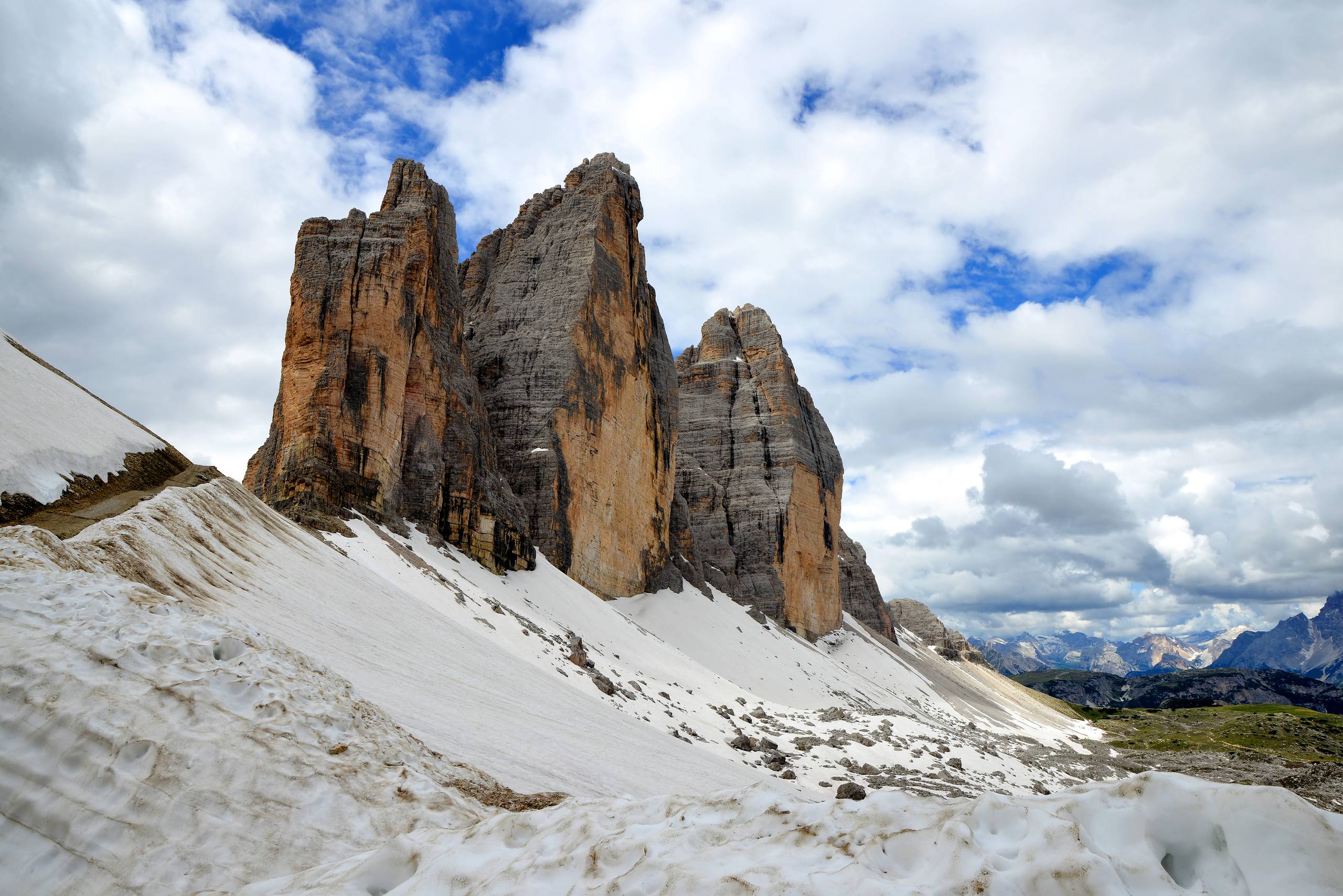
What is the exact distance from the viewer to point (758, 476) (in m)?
70.1

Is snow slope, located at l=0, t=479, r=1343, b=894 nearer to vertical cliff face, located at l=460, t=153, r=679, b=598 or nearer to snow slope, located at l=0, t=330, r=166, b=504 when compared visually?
snow slope, located at l=0, t=330, r=166, b=504

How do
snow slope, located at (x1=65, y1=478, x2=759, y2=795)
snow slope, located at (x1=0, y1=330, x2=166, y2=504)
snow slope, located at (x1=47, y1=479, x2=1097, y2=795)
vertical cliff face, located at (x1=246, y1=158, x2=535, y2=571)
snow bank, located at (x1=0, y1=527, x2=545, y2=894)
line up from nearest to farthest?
snow bank, located at (x1=0, y1=527, x2=545, y2=894), snow slope, located at (x1=65, y1=478, x2=759, y2=795), snow slope, located at (x1=47, y1=479, x2=1097, y2=795), snow slope, located at (x1=0, y1=330, x2=166, y2=504), vertical cliff face, located at (x1=246, y1=158, x2=535, y2=571)

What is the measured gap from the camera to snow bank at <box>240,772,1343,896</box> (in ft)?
9.81

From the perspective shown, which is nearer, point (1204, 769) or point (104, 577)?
point (104, 577)

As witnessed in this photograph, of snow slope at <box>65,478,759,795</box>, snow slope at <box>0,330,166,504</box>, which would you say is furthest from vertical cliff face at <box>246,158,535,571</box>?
snow slope at <box>0,330,166,504</box>

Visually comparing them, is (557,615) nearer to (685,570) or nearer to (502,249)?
(685,570)

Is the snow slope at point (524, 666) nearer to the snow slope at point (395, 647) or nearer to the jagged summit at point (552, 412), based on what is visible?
the snow slope at point (395, 647)

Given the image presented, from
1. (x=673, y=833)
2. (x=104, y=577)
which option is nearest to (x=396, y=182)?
(x=104, y=577)

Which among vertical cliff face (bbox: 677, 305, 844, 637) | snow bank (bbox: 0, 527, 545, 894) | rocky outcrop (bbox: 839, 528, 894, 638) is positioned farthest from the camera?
rocky outcrop (bbox: 839, 528, 894, 638)

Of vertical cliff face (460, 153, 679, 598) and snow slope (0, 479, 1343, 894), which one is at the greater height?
vertical cliff face (460, 153, 679, 598)

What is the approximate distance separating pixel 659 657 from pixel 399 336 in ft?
61.3

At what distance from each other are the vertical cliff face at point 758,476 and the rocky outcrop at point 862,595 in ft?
36.2

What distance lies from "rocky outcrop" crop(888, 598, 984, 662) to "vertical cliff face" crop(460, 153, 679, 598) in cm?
5817

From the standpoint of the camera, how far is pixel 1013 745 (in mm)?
47031
